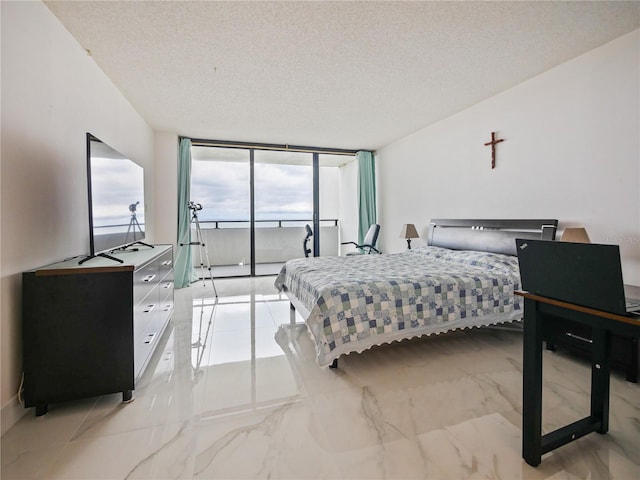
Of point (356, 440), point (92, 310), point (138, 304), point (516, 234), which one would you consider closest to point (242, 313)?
point (138, 304)

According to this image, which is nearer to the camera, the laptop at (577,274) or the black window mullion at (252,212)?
the laptop at (577,274)

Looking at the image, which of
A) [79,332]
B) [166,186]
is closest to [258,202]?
[166,186]

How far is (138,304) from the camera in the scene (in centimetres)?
201

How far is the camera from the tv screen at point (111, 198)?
6.73 feet

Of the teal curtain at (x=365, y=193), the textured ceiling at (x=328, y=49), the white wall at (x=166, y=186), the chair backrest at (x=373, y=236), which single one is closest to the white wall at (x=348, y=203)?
the teal curtain at (x=365, y=193)

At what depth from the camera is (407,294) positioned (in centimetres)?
239

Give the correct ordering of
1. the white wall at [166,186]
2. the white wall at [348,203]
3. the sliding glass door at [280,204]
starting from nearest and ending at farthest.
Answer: the white wall at [166,186], the sliding glass door at [280,204], the white wall at [348,203]

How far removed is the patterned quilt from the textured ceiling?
1.89 metres

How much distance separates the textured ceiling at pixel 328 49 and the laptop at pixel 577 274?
182 cm

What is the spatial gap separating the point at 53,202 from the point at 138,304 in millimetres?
903

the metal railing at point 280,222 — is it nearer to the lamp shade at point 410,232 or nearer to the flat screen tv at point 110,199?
the lamp shade at point 410,232

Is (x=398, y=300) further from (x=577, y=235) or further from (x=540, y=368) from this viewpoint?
(x=577, y=235)

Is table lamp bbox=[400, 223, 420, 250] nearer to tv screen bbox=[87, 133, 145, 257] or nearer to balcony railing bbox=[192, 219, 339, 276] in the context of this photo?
balcony railing bbox=[192, 219, 339, 276]

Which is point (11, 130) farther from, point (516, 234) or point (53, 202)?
point (516, 234)
